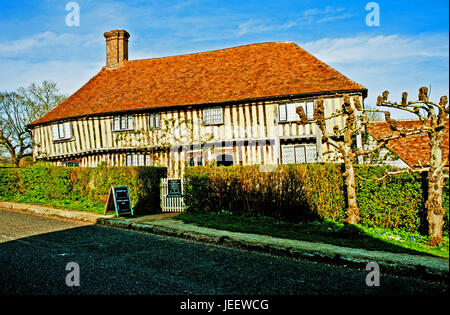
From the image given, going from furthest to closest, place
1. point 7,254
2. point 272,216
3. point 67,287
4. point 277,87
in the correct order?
1. point 277,87
2. point 272,216
3. point 7,254
4. point 67,287

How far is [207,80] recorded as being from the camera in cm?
1916

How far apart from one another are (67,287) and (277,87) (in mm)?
14221

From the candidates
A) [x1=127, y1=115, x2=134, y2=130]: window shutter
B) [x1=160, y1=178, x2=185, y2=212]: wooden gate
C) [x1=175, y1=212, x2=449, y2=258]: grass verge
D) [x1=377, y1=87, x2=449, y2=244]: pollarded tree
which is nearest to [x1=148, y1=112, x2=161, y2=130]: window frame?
[x1=127, y1=115, x2=134, y2=130]: window shutter

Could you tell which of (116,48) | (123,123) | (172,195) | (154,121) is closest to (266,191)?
(172,195)

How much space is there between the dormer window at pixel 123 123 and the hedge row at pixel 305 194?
29.1ft

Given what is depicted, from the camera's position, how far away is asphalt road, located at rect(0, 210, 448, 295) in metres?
4.16

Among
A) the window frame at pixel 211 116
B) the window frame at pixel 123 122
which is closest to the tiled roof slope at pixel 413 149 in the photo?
the window frame at pixel 211 116

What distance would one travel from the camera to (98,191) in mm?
13281

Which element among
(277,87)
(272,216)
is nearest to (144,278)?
(272,216)

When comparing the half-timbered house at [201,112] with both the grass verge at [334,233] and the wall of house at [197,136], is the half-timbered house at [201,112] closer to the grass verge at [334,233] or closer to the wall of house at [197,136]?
the wall of house at [197,136]

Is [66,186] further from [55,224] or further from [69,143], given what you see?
[69,143]

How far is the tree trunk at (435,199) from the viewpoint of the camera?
21.8ft

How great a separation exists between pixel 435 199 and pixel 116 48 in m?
22.8

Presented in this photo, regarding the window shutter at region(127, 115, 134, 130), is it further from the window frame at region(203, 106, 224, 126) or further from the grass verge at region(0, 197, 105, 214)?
the grass verge at region(0, 197, 105, 214)
